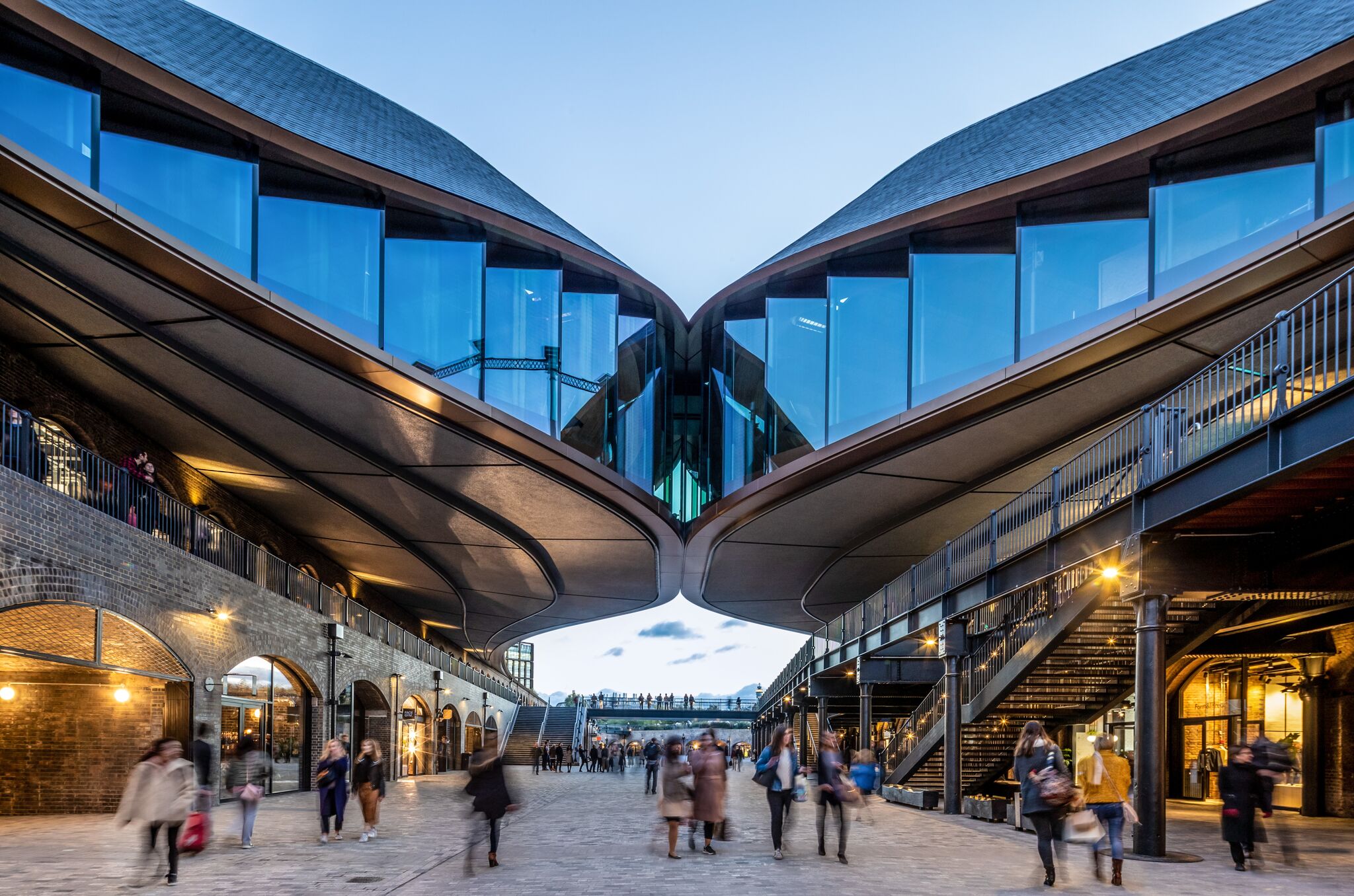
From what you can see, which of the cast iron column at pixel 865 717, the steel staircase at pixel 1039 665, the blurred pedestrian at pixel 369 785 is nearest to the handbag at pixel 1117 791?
the steel staircase at pixel 1039 665

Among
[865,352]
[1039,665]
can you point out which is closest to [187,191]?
[865,352]

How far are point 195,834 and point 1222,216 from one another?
1663 cm

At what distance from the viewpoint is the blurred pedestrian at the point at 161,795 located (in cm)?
1130

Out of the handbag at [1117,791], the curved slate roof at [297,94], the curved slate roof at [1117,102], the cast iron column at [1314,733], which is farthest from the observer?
the cast iron column at [1314,733]

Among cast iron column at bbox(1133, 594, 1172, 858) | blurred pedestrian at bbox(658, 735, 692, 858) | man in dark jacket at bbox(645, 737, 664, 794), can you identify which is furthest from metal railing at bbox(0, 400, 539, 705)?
cast iron column at bbox(1133, 594, 1172, 858)

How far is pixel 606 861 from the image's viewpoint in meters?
13.6

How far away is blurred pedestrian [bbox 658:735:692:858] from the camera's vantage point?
1384cm

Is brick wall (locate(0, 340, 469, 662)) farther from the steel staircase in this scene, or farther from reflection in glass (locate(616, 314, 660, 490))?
the steel staircase

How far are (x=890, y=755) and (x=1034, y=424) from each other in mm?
10273

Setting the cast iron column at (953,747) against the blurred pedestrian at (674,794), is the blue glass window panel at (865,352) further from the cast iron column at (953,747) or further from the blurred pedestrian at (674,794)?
the blurred pedestrian at (674,794)

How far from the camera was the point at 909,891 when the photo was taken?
11086mm

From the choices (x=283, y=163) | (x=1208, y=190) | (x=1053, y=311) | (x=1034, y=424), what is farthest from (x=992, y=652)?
(x=283, y=163)

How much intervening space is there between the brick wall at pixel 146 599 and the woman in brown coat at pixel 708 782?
8.48 meters

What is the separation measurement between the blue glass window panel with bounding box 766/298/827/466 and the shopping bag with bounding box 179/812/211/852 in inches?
703
